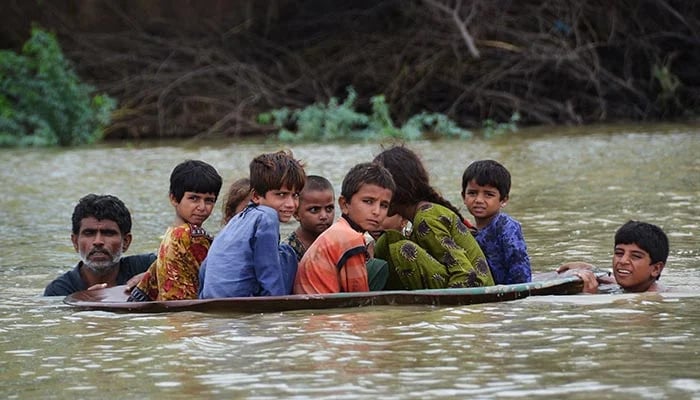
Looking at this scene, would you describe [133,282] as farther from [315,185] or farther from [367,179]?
[367,179]

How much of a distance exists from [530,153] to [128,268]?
9171 mm

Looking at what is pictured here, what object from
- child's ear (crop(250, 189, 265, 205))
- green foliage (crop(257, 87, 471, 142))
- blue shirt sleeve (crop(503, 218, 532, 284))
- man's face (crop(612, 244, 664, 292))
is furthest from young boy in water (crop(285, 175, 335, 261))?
green foliage (crop(257, 87, 471, 142))

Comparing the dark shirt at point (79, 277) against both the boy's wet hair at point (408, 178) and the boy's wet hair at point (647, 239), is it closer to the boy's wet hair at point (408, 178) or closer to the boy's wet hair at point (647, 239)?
the boy's wet hair at point (408, 178)

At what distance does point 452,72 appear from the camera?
20312mm

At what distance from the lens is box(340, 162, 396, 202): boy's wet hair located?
20.6 ft

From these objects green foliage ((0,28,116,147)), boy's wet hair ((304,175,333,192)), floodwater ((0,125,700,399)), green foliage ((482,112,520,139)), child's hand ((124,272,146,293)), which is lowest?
floodwater ((0,125,700,399))

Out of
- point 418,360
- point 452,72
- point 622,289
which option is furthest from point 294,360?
point 452,72

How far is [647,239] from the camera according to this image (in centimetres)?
692

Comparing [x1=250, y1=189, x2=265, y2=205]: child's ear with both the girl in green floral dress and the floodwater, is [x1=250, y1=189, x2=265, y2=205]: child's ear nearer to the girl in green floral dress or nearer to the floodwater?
the floodwater

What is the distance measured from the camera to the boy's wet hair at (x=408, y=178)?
6.73 m

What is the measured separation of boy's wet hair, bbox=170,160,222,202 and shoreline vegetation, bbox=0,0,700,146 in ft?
39.4

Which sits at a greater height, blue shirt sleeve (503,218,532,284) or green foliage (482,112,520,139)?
green foliage (482,112,520,139)

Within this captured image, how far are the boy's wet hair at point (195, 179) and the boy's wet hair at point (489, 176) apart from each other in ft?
4.26

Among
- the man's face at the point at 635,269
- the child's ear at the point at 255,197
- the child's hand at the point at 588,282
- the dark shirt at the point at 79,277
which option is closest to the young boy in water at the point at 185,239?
the child's ear at the point at 255,197
